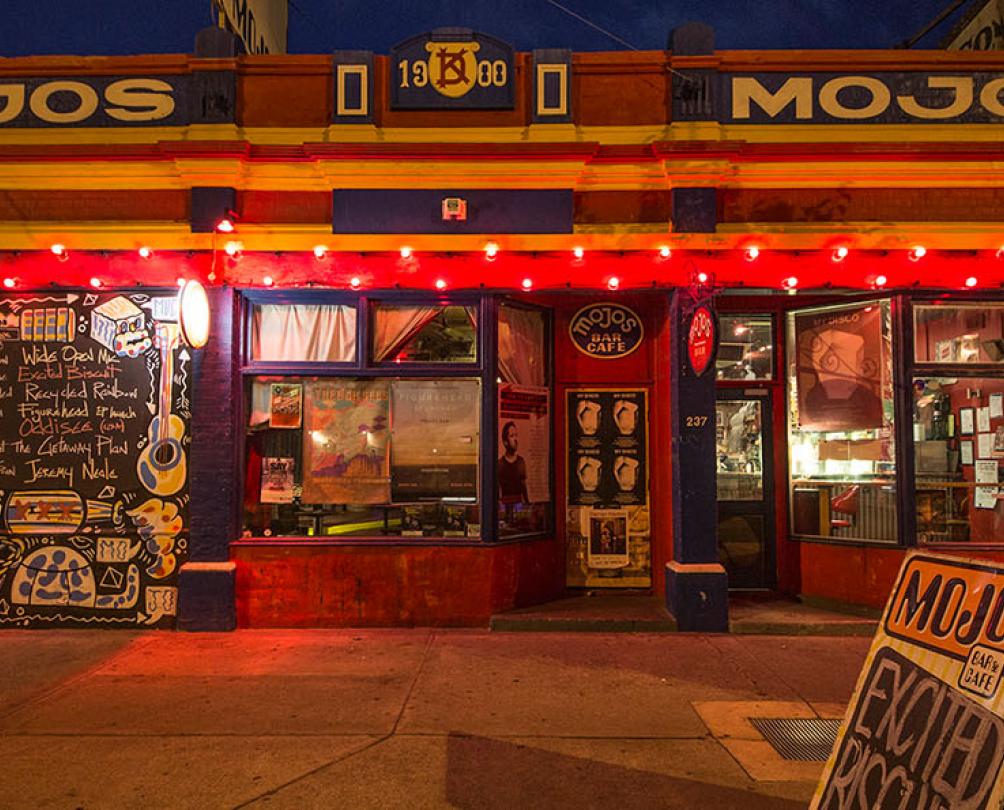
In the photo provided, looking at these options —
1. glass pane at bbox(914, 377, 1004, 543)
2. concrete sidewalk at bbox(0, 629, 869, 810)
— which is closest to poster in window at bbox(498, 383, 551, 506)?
concrete sidewalk at bbox(0, 629, 869, 810)

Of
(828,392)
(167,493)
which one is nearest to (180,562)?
(167,493)

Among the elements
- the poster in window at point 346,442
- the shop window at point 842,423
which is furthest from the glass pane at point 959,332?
the poster in window at point 346,442

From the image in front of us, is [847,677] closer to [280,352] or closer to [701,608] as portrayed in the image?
[701,608]

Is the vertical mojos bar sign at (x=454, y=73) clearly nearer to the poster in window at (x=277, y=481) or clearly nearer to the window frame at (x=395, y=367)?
the window frame at (x=395, y=367)

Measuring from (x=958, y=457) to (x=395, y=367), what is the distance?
5.97 metres

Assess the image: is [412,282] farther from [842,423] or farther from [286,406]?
[842,423]

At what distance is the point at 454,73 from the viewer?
7.83 m

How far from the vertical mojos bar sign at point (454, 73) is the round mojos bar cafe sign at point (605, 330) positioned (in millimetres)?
2474

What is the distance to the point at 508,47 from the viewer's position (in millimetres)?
7832

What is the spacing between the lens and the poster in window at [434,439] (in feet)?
25.6

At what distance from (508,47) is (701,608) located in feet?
19.9

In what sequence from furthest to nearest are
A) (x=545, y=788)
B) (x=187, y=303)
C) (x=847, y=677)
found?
(x=187, y=303), (x=847, y=677), (x=545, y=788)

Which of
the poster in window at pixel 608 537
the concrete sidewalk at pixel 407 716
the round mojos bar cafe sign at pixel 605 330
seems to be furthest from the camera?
the round mojos bar cafe sign at pixel 605 330

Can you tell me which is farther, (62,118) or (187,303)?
(62,118)
